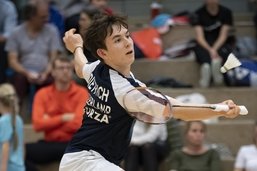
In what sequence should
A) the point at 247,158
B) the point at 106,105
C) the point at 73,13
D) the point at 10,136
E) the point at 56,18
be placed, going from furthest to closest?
the point at 56,18 → the point at 73,13 → the point at 247,158 → the point at 10,136 → the point at 106,105

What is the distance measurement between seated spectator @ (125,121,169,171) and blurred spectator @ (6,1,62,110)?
146 centimetres

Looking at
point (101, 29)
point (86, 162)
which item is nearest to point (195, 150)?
point (86, 162)

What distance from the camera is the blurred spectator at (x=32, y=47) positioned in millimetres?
8445

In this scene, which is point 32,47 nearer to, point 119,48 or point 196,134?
point 196,134

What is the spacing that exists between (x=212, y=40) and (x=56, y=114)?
7.40ft

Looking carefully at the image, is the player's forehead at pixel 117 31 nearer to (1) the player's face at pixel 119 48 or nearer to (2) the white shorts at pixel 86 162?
(1) the player's face at pixel 119 48

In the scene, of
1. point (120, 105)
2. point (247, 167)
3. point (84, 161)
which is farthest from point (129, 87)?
point (247, 167)

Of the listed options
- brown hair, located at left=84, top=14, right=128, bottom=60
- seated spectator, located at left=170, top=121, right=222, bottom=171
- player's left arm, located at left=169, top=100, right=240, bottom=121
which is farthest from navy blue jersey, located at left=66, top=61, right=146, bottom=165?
seated spectator, located at left=170, top=121, right=222, bottom=171

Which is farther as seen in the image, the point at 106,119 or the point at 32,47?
the point at 32,47

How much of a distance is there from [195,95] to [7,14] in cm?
255

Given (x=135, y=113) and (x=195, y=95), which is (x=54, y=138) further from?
(x=135, y=113)

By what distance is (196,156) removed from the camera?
7.14 m

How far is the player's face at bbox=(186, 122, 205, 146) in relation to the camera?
7113 millimetres

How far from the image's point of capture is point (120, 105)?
4.10m
